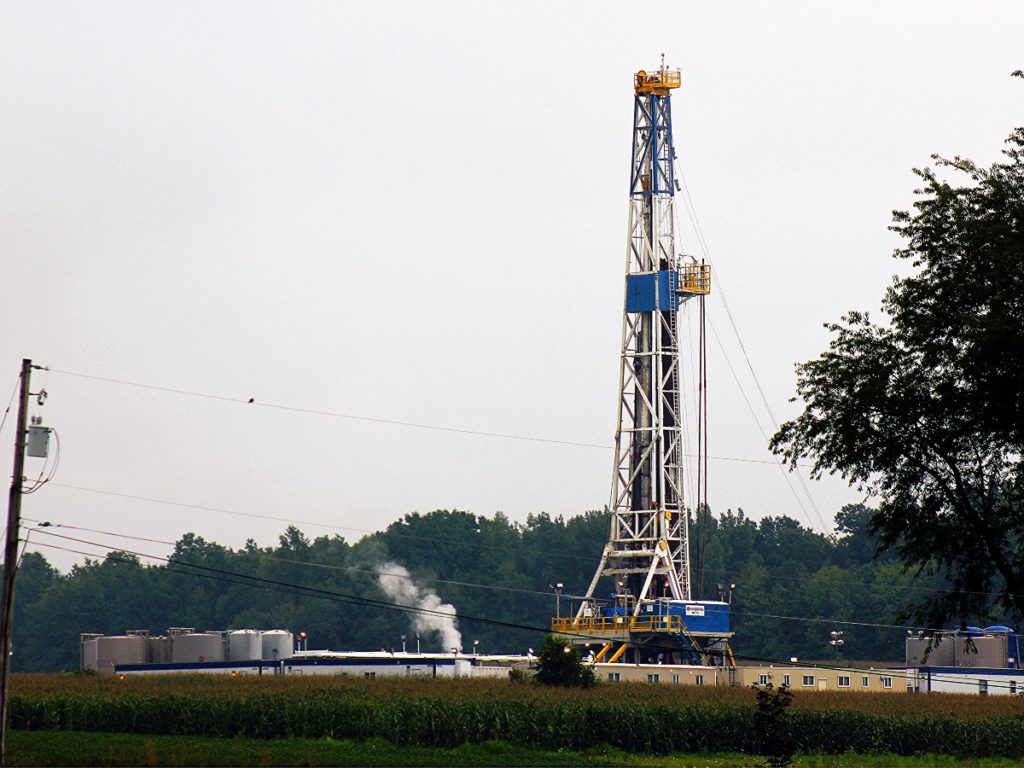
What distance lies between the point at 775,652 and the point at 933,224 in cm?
11371

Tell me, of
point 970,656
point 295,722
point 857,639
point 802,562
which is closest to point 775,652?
point 857,639

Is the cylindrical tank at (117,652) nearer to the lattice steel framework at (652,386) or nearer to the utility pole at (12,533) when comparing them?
the lattice steel framework at (652,386)

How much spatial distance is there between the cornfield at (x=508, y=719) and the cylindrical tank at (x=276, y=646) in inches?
1194

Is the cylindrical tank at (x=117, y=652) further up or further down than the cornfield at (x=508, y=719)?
further up

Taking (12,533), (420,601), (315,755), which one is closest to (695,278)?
(315,755)

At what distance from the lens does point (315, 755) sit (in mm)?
52281

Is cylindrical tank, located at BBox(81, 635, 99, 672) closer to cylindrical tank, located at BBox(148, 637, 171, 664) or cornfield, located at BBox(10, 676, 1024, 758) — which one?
cylindrical tank, located at BBox(148, 637, 171, 664)

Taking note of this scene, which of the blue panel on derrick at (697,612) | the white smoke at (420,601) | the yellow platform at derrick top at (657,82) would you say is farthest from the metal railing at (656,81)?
the white smoke at (420,601)

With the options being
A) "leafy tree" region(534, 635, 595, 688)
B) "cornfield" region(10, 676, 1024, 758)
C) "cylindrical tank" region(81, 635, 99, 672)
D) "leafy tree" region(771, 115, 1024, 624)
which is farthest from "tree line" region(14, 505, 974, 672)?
"leafy tree" region(771, 115, 1024, 624)

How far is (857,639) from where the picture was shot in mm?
152750

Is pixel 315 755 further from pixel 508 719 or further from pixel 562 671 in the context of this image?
pixel 562 671

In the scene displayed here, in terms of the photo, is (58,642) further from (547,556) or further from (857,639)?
(857,639)

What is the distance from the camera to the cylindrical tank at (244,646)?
9981 centimetres

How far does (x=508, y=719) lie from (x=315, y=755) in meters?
11.7
